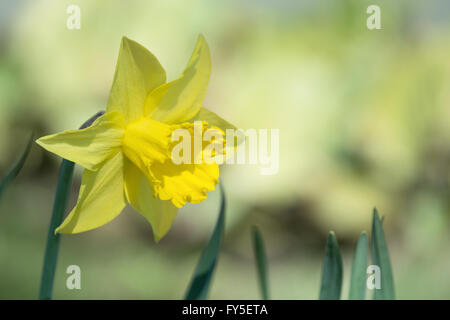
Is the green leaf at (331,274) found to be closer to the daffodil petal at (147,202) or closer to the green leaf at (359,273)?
the green leaf at (359,273)

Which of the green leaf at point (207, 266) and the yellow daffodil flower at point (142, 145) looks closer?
the yellow daffodil flower at point (142, 145)

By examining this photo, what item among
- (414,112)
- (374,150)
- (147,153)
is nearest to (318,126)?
(374,150)

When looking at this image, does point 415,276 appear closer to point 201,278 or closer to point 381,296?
point 381,296

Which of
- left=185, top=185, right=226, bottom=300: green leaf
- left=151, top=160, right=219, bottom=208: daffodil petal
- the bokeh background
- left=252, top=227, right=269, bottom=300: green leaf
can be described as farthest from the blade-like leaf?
the bokeh background

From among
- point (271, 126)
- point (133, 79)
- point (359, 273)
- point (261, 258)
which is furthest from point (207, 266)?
point (271, 126)

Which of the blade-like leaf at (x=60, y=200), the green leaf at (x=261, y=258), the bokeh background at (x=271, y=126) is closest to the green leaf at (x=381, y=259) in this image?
the green leaf at (x=261, y=258)

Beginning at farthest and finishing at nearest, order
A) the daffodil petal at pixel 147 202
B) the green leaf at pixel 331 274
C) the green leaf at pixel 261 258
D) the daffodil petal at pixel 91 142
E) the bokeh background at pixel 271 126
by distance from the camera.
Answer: the bokeh background at pixel 271 126 → the green leaf at pixel 261 258 → the green leaf at pixel 331 274 → the daffodil petal at pixel 147 202 → the daffodil petal at pixel 91 142

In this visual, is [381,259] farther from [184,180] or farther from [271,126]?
[271,126]

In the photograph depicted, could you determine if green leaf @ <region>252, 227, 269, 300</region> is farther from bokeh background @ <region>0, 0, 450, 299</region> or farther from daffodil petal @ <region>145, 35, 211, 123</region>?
bokeh background @ <region>0, 0, 450, 299</region>
